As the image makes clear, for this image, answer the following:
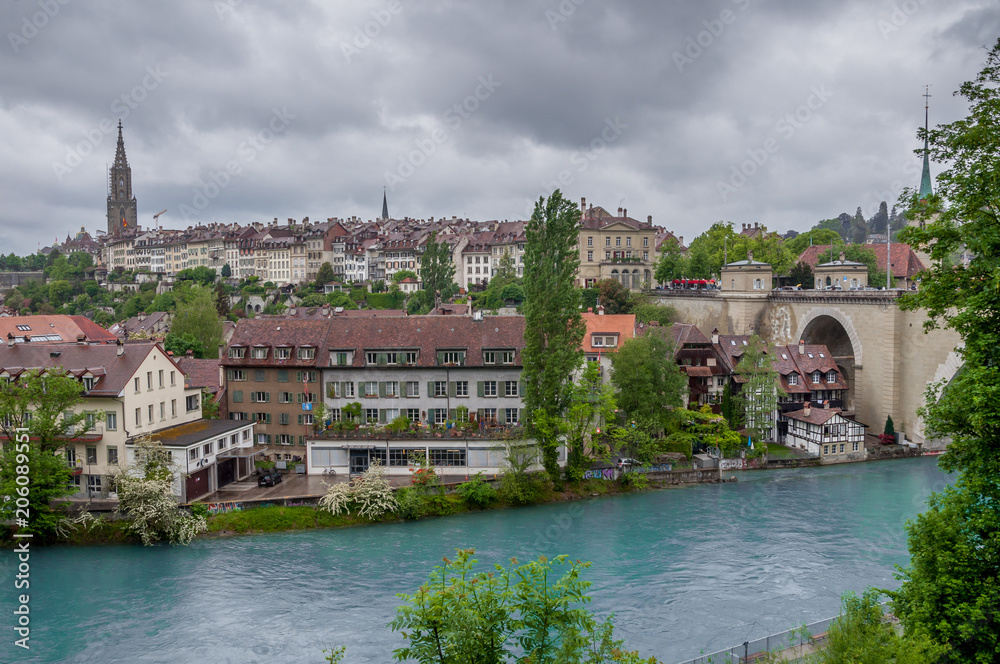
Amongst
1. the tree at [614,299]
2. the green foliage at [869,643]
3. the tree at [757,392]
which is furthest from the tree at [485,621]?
the tree at [614,299]

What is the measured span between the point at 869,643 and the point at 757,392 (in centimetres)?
3063

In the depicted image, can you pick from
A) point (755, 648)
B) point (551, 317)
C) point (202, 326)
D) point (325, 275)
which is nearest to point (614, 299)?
point (202, 326)

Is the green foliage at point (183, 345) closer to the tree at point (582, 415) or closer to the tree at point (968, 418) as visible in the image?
the tree at point (582, 415)

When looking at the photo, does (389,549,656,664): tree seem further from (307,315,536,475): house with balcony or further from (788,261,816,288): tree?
(788,261,816,288): tree

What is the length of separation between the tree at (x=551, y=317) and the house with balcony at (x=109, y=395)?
1371cm

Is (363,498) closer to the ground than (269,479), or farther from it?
A: closer to the ground

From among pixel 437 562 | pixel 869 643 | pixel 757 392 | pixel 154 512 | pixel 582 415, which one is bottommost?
pixel 437 562

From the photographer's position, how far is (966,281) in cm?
1471

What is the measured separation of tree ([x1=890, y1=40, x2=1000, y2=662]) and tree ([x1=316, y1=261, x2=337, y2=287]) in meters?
91.7

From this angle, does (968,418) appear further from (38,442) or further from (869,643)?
(38,442)

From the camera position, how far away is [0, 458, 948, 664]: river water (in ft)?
70.6

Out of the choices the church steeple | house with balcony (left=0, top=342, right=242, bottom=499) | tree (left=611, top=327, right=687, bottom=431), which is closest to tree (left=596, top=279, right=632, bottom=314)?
tree (left=611, top=327, right=687, bottom=431)

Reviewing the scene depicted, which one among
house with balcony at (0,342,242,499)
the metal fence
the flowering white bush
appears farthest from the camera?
house with balcony at (0,342,242,499)

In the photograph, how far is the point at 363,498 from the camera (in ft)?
102
